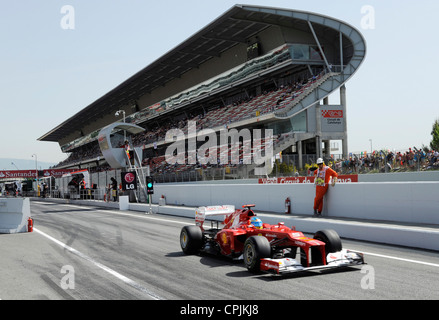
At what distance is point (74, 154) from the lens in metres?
108

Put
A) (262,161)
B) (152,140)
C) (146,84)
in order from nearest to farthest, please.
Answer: (262,161) < (152,140) < (146,84)

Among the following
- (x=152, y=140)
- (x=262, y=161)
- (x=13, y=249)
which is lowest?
(x=13, y=249)

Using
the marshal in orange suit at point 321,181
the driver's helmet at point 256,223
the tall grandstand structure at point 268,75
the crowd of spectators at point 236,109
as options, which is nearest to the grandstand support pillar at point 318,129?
the tall grandstand structure at point 268,75

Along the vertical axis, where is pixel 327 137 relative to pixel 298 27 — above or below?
below

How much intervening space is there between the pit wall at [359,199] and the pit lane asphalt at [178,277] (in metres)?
1.80

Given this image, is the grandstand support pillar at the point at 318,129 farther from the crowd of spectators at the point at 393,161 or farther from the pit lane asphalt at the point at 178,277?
the pit lane asphalt at the point at 178,277

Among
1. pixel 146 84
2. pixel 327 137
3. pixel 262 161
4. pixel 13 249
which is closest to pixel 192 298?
pixel 13 249

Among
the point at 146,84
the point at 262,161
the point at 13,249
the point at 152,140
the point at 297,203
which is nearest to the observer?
the point at 13,249

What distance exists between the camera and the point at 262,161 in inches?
1291

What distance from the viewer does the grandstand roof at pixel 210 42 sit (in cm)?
4078

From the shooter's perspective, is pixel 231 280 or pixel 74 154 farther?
pixel 74 154

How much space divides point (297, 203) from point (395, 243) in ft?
19.1

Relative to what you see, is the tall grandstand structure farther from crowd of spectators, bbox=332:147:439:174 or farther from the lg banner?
crowd of spectators, bbox=332:147:439:174

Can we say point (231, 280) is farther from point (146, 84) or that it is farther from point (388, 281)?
point (146, 84)
